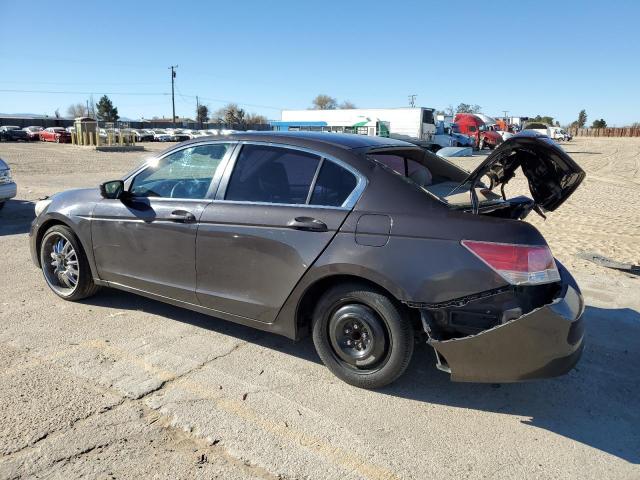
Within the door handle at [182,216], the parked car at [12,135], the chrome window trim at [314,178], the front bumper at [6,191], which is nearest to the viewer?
the chrome window trim at [314,178]

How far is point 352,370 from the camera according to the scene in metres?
3.40

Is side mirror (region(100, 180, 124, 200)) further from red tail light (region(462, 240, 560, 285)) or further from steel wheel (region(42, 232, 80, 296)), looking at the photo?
red tail light (region(462, 240, 560, 285))

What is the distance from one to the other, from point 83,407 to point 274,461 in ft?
4.19

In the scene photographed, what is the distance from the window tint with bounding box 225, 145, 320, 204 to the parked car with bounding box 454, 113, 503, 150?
40429 millimetres

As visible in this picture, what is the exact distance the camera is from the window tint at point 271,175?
3.59 metres

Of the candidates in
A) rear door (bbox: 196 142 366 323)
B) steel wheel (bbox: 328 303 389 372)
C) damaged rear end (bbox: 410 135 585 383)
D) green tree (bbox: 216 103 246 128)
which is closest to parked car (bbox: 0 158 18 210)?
rear door (bbox: 196 142 366 323)

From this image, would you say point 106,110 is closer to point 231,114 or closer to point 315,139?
point 231,114

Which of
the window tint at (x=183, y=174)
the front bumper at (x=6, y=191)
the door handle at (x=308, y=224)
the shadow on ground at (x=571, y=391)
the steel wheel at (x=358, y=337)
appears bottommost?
the shadow on ground at (x=571, y=391)

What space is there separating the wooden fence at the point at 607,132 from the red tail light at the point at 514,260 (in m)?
105

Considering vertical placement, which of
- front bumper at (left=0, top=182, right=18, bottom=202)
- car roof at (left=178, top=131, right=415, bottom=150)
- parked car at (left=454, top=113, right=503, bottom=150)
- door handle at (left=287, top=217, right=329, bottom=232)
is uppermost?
parked car at (left=454, top=113, right=503, bottom=150)

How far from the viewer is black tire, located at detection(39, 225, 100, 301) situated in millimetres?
4707

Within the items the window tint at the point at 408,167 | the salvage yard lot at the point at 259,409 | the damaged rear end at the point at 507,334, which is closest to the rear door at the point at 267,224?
the window tint at the point at 408,167

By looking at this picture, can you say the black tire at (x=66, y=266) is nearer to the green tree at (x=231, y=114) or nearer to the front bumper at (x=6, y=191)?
the front bumper at (x=6, y=191)

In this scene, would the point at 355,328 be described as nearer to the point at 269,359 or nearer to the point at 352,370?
the point at 352,370
